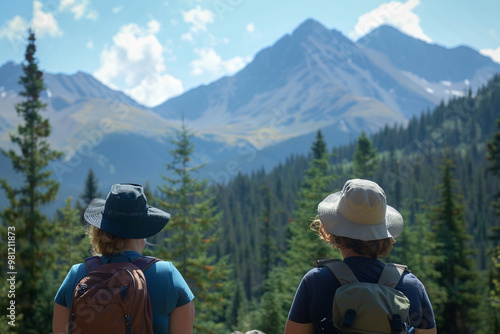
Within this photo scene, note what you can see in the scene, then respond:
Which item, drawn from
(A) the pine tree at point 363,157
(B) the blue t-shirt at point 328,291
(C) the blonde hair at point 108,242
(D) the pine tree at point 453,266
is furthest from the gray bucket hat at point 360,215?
(A) the pine tree at point 363,157

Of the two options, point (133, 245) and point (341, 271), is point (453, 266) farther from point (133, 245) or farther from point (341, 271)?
point (133, 245)

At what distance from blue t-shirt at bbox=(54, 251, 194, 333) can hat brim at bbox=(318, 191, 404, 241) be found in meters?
1.12

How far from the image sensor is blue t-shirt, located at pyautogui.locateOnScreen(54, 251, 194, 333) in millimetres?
2826

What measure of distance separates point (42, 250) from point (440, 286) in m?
28.2

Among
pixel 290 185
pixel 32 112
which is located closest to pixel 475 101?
pixel 290 185

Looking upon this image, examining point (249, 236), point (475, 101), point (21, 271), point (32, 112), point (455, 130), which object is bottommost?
point (249, 236)

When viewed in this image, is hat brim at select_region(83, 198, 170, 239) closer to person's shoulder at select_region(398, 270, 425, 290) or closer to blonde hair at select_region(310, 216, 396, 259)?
blonde hair at select_region(310, 216, 396, 259)

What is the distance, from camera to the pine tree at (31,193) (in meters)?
21.8

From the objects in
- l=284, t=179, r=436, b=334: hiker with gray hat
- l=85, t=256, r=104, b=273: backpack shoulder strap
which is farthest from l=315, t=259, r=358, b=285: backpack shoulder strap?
l=85, t=256, r=104, b=273: backpack shoulder strap

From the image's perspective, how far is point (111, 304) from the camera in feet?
8.74

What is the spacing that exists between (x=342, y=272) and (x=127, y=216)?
1535mm

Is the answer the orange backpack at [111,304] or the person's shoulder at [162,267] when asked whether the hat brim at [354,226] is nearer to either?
the person's shoulder at [162,267]

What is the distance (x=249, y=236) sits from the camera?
104 metres

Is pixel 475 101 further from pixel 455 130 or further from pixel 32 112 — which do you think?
pixel 32 112
